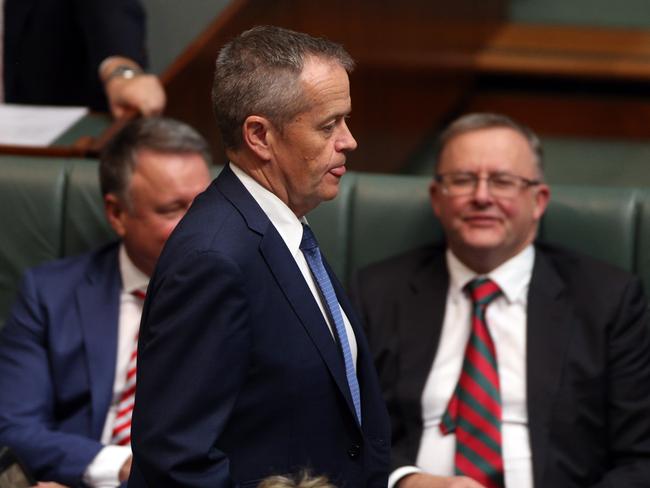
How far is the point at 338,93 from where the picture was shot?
1677 mm

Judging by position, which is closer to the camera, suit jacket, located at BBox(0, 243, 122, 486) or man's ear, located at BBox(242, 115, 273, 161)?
man's ear, located at BBox(242, 115, 273, 161)

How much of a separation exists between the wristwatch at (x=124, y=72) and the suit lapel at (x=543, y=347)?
1347 millimetres

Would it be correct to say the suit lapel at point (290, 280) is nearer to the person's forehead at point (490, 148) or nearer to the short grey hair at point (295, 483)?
the short grey hair at point (295, 483)

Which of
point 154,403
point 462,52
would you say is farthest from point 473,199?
point 462,52

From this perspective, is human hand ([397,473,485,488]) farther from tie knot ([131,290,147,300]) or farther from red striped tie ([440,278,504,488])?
tie knot ([131,290,147,300])

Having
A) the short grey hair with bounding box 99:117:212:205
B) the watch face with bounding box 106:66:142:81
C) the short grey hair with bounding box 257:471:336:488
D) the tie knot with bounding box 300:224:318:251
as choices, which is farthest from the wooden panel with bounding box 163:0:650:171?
the short grey hair with bounding box 257:471:336:488

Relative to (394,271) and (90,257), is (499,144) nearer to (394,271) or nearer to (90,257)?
(394,271)

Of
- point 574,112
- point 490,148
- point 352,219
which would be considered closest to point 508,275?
point 490,148

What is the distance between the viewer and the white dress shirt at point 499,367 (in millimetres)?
2633

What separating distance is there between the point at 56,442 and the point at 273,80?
1.26 metres

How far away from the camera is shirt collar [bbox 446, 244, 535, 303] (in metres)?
2.78

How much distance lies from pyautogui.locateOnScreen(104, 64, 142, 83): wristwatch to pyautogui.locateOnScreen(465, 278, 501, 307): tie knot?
4.11 feet

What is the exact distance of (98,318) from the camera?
279 centimetres

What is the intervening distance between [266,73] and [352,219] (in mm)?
1426
